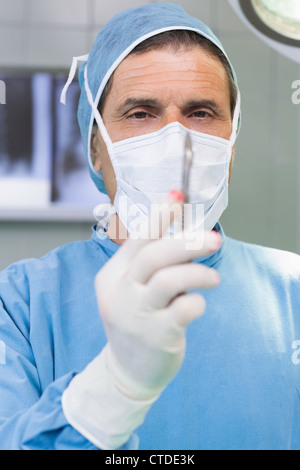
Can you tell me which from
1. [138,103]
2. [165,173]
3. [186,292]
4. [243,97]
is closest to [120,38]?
[138,103]

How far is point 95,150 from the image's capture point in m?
1.41

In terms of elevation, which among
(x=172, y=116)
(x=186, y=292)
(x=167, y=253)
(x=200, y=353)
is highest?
(x=172, y=116)

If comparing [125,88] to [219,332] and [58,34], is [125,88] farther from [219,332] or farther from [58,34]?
[58,34]

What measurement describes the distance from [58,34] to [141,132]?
2.56 meters

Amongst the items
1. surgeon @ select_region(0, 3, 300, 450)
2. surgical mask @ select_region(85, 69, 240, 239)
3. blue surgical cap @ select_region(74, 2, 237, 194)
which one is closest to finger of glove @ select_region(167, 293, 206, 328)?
surgeon @ select_region(0, 3, 300, 450)

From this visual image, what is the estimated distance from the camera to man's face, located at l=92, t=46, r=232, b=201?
3.96 ft

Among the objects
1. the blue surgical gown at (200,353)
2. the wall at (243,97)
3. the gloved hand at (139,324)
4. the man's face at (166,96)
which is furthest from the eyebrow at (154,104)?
the wall at (243,97)

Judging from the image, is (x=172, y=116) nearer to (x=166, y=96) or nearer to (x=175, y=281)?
(x=166, y=96)

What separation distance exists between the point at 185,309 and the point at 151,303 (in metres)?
0.04

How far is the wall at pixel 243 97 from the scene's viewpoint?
3523mm

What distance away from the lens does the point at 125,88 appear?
126cm

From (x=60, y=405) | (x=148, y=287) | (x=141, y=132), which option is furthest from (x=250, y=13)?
(x=60, y=405)

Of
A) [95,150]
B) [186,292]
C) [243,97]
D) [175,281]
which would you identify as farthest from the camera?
[243,97]

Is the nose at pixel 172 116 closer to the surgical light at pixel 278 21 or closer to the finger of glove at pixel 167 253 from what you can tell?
the surgical light at pixel 278 21
